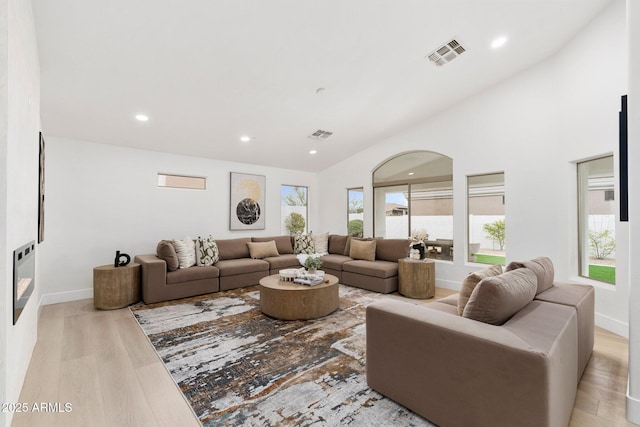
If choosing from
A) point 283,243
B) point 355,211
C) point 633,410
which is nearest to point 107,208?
point 283,243

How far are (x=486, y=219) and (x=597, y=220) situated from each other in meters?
1.39

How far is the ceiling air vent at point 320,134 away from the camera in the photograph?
203 inches

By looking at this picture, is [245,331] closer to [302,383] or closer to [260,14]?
[302,383]

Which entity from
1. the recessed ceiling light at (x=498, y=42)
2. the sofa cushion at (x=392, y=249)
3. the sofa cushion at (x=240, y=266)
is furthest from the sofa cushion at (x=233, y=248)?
the recessed ceiling light at (x=498, y=42)

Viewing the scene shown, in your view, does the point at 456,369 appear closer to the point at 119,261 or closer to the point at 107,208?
the point at 119,261

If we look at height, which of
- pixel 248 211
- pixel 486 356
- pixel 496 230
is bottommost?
pixel 486 356

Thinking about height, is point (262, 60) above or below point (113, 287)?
above

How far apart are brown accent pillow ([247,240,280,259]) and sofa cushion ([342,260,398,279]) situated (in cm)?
156

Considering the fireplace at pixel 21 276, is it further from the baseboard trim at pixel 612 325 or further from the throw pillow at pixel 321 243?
the baseboard trim at pixel 612 325

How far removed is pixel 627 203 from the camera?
195 centimetres

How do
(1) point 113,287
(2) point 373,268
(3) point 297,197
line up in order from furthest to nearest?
(3) point 297,197 → (2) point 373,268 → (1) point 113,287

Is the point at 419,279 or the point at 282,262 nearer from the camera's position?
the point at 419,279

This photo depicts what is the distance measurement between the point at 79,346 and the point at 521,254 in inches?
222

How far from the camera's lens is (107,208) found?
446 centimetres
